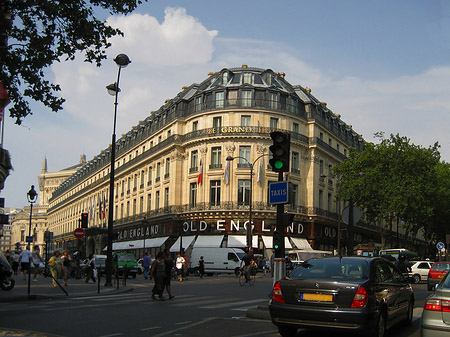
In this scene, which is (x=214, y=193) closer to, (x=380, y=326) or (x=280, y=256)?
(x=280, y=256)

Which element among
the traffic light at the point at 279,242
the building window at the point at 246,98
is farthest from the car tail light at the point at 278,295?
the building window at the point at 246,98

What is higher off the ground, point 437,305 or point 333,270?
point 333,270

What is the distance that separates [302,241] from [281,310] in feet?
150

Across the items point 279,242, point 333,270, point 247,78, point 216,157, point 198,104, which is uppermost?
point 247,78

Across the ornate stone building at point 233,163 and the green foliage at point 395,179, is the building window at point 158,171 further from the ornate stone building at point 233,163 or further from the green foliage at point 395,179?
the green foliage at point 395,179

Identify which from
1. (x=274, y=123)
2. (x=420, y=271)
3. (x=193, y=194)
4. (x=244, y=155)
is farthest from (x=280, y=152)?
(x=193, y=194)

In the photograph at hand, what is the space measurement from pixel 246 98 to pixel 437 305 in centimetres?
4563

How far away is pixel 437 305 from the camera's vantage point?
23.2 feet

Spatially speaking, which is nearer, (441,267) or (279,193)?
(279,193)

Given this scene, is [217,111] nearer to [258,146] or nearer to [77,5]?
[258,146]

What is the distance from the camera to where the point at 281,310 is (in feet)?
27.9

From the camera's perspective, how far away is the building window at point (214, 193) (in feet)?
169

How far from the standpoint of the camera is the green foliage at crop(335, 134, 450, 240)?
50.0 m

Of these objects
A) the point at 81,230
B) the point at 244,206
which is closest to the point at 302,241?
the point at 244,206
